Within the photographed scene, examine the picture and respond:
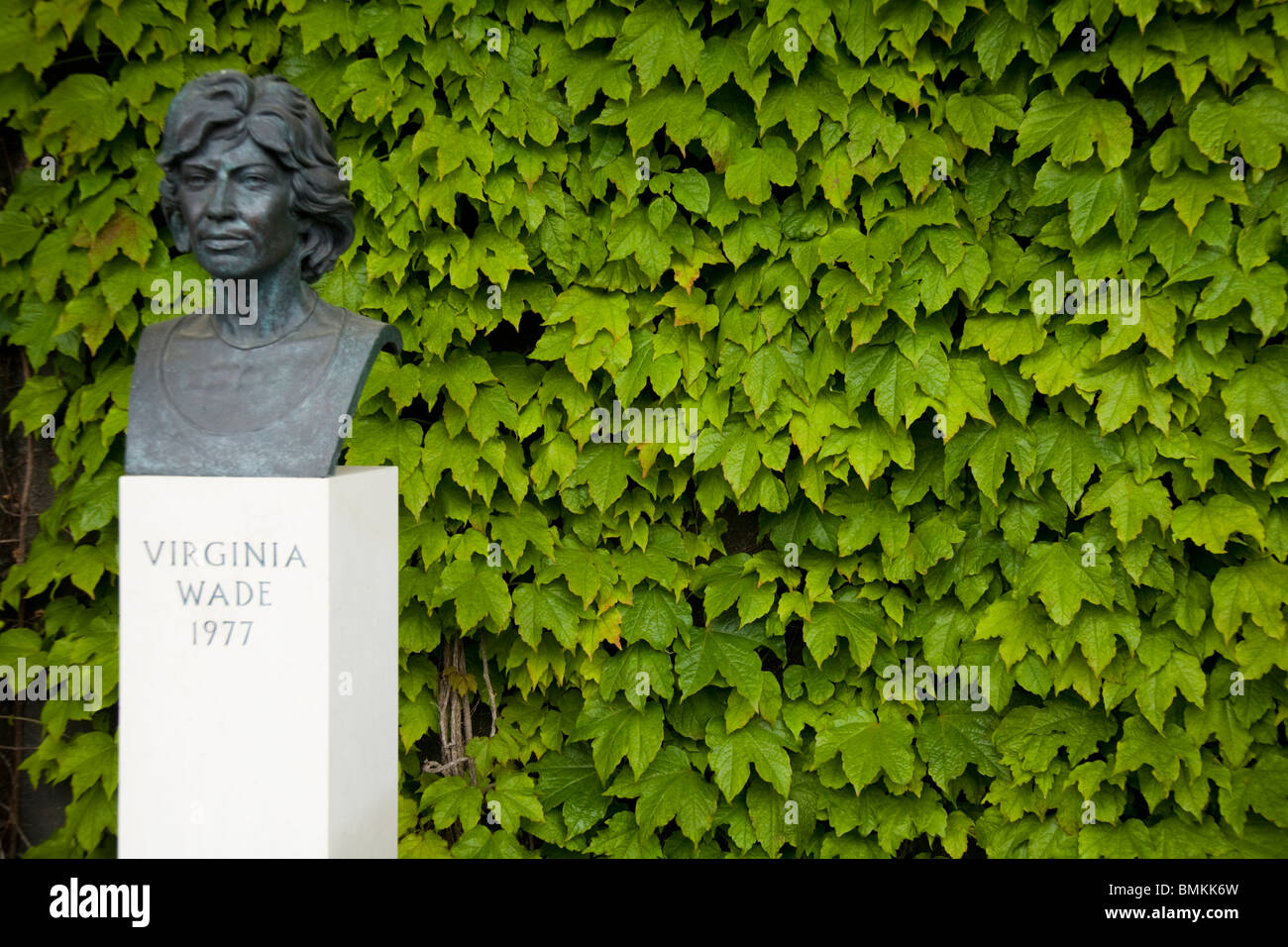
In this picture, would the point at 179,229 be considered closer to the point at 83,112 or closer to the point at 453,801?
the point at 83,112

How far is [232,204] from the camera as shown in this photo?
1.97 meters

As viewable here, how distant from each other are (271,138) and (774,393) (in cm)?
137

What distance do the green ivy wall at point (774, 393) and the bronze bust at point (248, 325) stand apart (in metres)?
0.66

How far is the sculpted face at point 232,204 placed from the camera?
1.97m

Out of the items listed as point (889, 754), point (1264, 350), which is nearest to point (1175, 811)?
point (889, 754)

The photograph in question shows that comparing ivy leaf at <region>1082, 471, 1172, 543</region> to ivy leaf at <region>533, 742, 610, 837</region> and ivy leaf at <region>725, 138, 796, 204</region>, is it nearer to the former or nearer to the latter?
ivy leaf at <region>725, 138, 796, 204</region>

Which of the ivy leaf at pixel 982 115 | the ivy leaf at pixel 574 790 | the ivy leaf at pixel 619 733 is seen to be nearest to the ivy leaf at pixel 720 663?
the ivy leaf at pixel 619 733

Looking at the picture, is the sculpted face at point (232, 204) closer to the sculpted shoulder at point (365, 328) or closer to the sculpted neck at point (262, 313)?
the sculpted neck at point (262, 313)

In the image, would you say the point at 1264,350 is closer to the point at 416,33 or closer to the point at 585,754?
the point at 585,754

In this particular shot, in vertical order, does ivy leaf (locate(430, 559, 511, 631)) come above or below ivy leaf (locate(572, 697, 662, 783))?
above

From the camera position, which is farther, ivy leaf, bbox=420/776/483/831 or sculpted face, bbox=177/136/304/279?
ivy leaf, bbox=420/776/483/831

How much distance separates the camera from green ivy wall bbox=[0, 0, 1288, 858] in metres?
2.65

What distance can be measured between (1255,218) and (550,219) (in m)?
1.81

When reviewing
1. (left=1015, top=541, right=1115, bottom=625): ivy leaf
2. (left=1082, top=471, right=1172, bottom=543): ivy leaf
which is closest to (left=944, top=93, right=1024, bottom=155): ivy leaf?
(left=1082, top=471, right=1172, bottom=543): ivy leaf
